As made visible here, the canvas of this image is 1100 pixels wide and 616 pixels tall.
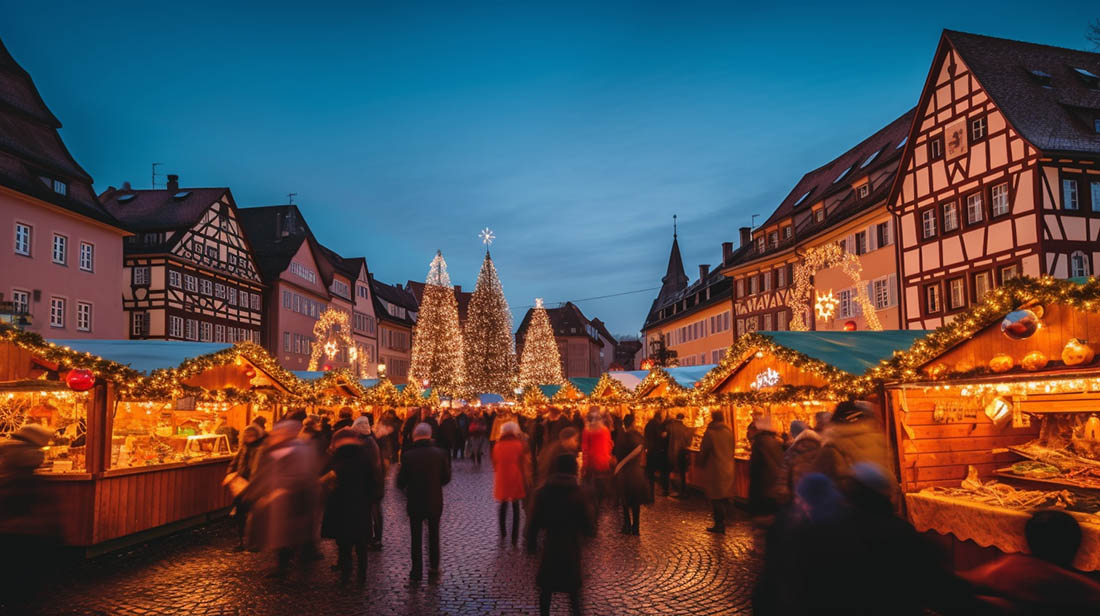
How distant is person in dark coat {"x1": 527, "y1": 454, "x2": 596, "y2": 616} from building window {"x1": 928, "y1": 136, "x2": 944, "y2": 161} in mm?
22602

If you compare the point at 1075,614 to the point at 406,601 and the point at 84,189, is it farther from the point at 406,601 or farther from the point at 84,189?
the point at 84,189

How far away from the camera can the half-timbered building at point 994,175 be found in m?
21.2

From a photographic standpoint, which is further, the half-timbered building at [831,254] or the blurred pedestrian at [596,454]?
the half-timbered building at [831,254]

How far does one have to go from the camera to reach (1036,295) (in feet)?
26.0

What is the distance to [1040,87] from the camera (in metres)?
24.2

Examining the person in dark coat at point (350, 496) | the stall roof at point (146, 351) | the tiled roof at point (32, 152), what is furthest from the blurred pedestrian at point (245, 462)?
the tiled roof at point (32, 152)

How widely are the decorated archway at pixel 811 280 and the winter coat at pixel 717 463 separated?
15739 mm

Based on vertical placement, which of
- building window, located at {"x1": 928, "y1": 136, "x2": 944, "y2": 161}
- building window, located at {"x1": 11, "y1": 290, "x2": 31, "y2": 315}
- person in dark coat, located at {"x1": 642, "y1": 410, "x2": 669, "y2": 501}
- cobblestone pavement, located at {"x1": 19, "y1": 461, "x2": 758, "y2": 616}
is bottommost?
cobblestone pavement, located at {"x1": 19, "y1": 461, "x2": 758, "y2": 616}

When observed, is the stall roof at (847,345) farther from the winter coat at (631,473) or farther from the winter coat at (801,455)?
the winter coat at (631,473)

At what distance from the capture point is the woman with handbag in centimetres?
1120

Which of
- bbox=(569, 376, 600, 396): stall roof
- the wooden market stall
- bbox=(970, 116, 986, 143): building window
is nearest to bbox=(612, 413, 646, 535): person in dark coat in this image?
the wooden market stall

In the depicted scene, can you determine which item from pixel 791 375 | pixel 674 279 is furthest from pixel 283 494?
pixel 674 279

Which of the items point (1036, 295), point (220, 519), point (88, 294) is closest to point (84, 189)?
point (88, 294)

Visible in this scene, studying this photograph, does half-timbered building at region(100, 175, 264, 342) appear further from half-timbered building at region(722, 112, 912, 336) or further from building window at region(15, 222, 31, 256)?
half-timbered building at region(722, 112, 912, 336)
